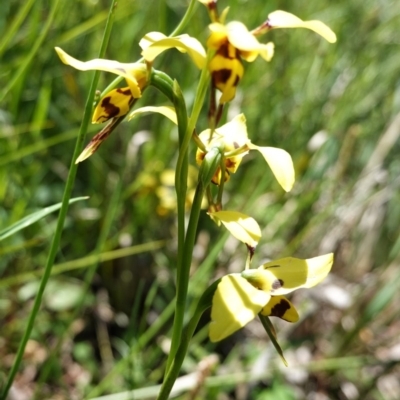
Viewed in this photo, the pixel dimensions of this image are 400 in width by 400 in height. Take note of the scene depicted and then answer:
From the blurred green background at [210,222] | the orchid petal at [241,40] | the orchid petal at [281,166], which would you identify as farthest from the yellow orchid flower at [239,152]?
the blurred green background at [210,222]

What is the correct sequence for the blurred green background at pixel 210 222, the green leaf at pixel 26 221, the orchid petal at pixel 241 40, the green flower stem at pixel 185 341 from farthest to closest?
the blurred green background at pixel 210 222 → the green leaf at pixel 26 221 → the green flower stem at pixel 185 341 → the orchid petal at pixel 241 40

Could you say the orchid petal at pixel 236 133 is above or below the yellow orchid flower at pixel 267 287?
above

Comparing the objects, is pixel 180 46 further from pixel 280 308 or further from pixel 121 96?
pixel 280 308

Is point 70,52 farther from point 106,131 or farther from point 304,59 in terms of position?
point 106,131

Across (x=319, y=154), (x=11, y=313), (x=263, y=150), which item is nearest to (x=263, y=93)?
(x=319, y=154)

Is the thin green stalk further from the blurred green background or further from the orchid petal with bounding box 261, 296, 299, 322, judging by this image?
the blurred green background

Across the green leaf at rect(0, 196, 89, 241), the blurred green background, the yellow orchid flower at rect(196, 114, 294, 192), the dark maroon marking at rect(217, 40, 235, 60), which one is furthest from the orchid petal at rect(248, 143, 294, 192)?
the blurred green background

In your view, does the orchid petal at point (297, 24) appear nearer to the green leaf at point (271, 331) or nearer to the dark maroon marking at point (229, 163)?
the dark maroon marking at point (229, 163)
